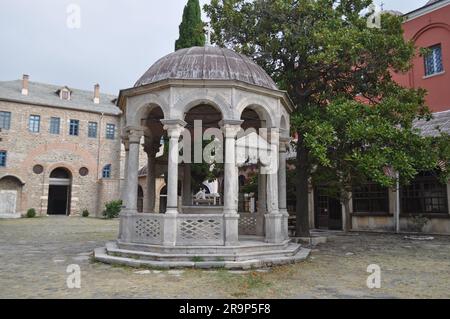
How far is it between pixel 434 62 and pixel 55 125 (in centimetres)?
2943

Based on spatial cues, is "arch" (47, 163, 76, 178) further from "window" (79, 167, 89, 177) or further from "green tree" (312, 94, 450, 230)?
"green tree" (312, 94, 450, 230)

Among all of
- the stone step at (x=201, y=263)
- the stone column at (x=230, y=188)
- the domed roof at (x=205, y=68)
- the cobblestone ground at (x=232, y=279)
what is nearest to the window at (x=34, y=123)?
the cobblestone ground at (x=232, y=279)

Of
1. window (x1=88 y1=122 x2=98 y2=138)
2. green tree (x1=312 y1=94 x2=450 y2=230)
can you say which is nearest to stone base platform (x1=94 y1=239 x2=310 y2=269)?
green tree (x1=312 y1=94 x2=450 y2=230)

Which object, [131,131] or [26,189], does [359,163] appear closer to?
[131,131]

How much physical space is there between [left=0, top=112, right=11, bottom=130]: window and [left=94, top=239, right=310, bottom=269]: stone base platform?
27130 mm

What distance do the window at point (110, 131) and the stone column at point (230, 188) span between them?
2903cm

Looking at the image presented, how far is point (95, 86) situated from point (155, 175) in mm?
27540

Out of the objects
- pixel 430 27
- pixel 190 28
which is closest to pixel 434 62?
pixel 430 27

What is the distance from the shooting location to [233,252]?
315 inches

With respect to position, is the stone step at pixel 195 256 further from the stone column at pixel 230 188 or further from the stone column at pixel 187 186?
the stone column at pixel 187 186

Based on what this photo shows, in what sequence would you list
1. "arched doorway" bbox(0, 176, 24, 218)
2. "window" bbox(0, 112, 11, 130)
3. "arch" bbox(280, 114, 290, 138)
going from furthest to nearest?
"window" bbox(0, 112, 11, 130)
"arched doorway" bbox(0, 176, 24, 218)
"arch" bbox(280, 114, 290, 138)

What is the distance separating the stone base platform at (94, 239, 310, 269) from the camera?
7.64m

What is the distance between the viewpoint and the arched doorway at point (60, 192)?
3322 cm
